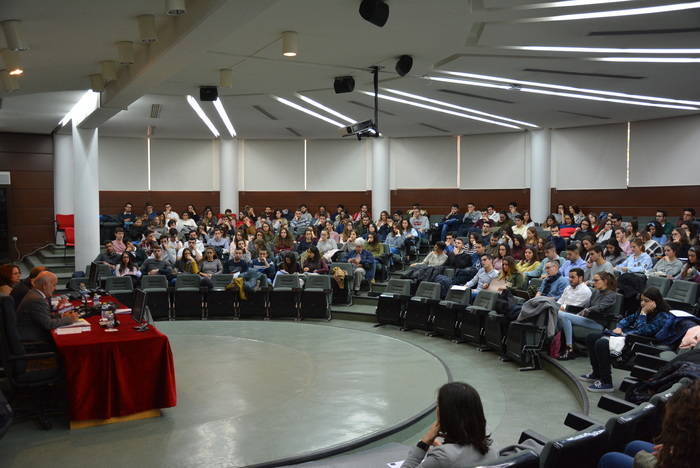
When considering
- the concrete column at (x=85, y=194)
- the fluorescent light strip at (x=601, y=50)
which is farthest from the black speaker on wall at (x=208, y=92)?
the fluorescent light strip at (x=601, y=50)

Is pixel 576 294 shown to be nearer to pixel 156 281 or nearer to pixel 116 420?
pixel 116 420

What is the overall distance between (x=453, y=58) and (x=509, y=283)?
312 cm

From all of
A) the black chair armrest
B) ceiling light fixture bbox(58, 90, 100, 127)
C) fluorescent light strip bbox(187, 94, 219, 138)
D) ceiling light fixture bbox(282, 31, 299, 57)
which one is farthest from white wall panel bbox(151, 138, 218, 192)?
the black chair armrest

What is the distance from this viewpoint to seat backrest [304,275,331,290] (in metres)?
10.4

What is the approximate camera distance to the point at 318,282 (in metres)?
10.5

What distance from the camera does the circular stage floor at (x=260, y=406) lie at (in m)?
4.55

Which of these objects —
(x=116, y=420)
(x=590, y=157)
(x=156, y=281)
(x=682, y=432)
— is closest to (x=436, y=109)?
(x=590, y=157)

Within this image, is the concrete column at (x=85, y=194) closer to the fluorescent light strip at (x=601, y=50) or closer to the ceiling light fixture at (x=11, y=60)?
the ceiling light fixture at (x=11, y=60)

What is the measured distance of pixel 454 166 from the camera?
54.2 feet

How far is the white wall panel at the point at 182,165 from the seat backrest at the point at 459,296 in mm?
10090

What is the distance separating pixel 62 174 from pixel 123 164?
1745 millimetres

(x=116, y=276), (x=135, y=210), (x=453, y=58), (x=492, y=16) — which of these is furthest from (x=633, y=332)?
(x=135, y=210)

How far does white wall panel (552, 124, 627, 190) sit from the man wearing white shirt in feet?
24.7

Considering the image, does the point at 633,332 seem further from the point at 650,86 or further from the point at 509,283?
the point at 650,86
